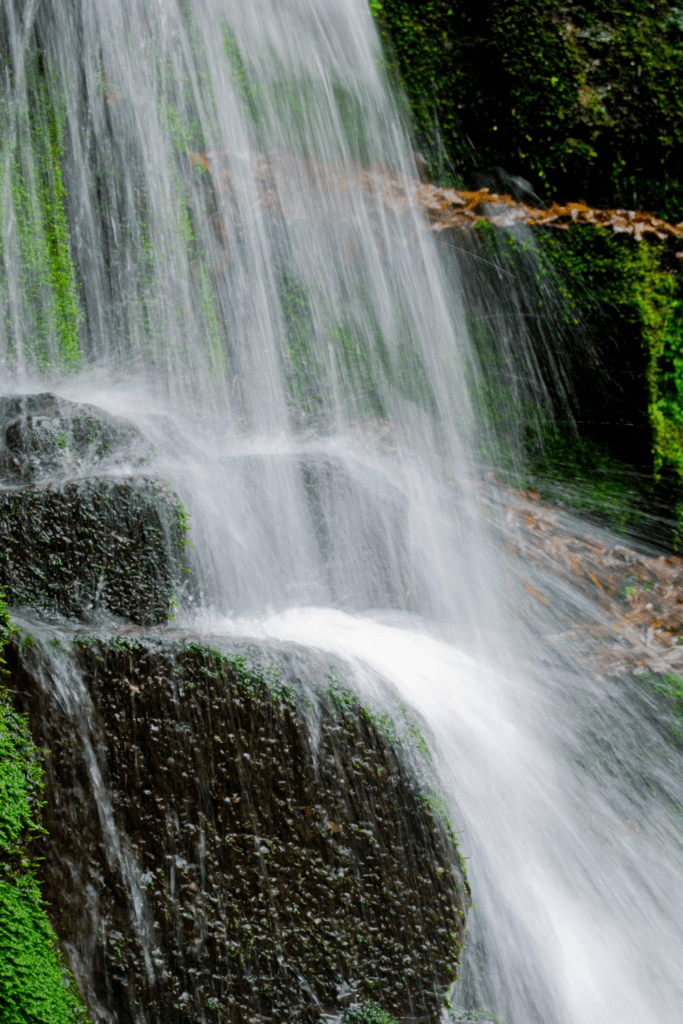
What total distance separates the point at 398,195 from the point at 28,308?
2.72m

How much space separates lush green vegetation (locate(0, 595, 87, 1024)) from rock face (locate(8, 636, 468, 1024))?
0.12 feet

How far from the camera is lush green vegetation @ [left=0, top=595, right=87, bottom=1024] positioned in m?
1.72

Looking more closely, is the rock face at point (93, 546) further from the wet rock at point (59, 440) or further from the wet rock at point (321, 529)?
the wet rock at point (321, 529)

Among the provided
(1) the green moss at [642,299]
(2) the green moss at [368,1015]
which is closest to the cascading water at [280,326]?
(1) the green moss at [642,299]

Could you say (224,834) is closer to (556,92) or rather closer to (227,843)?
(227,843)

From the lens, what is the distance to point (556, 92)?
226 inches

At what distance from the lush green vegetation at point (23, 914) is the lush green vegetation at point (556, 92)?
207 inches

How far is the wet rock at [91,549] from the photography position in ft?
8.72

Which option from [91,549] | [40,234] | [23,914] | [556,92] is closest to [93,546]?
[91,549]

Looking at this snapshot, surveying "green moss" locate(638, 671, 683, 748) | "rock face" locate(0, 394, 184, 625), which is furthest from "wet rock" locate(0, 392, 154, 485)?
"green moss" locate(638, 671, 683, 748)

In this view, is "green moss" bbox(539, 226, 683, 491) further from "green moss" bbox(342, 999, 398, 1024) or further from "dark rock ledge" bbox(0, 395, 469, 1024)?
"green moss" bbox(342, 999, 398, 1024)

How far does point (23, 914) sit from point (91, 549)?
4.08 ft

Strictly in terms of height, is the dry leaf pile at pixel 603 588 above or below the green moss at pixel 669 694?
above

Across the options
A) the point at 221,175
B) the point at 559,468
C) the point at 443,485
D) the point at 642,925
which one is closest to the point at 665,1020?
the point at 642,925
